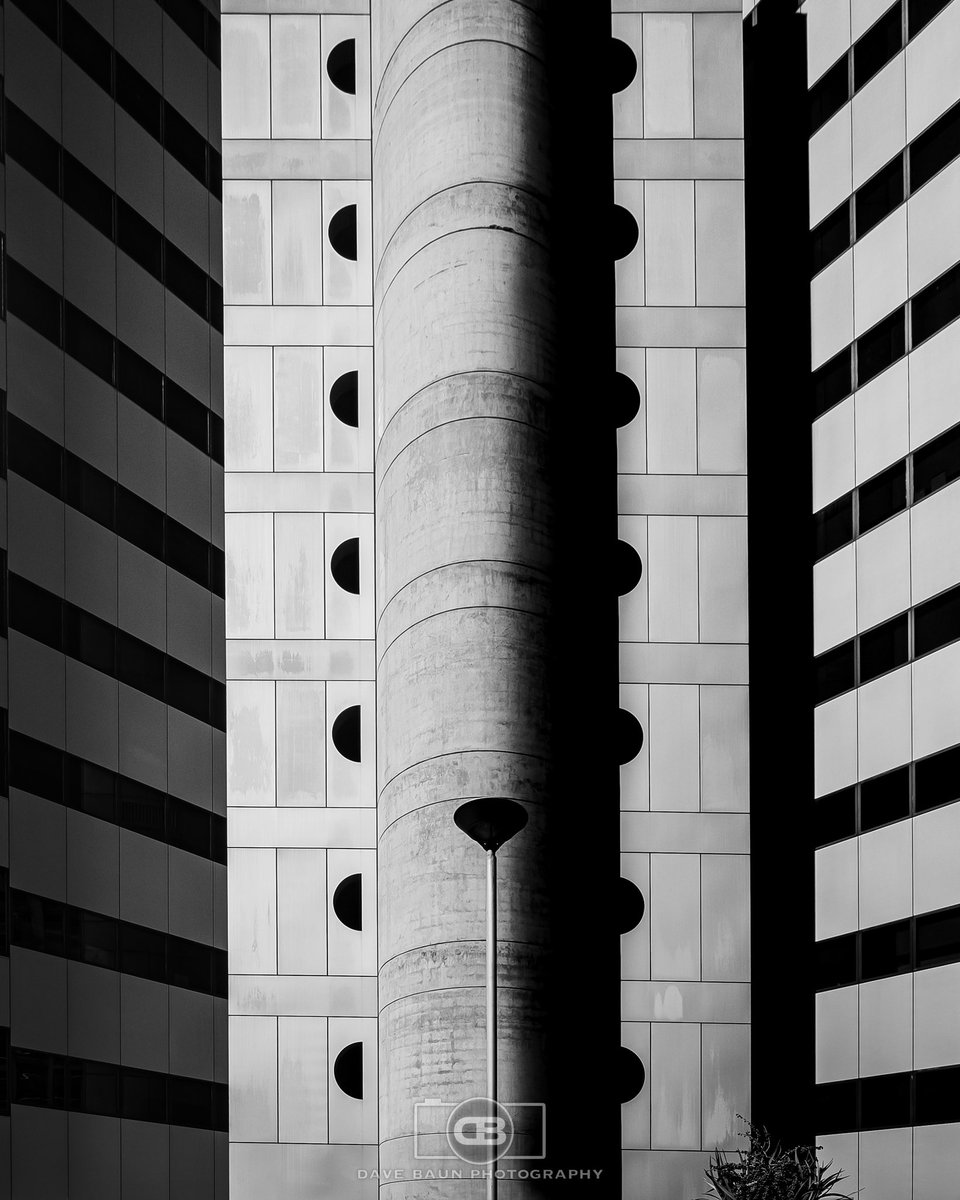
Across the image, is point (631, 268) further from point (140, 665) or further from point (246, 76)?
point (140, 665)

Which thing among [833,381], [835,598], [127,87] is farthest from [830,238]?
[127,87]

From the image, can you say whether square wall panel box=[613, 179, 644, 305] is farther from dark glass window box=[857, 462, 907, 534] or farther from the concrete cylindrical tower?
the concrete cylindrical tower

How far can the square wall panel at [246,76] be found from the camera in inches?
1125

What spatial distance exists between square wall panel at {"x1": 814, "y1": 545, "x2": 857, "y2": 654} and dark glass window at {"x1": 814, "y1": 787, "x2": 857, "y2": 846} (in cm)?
279

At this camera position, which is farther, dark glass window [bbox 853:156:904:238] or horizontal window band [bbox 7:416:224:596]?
horizontal window band [bbox 7:416:224:596]

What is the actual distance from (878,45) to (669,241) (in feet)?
17.4

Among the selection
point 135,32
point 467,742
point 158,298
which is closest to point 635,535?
point 467,742

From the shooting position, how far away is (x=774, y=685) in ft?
89.7

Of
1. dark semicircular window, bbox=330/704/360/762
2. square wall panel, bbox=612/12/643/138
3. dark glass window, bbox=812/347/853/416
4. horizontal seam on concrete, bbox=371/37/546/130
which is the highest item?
square wall panel, bbox=612/12/643/138

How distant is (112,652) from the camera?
30.5 meters

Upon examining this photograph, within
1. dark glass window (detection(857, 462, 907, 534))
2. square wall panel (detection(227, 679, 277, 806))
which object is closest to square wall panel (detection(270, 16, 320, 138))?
square wall panel (detection(227, 679, 277, 806))

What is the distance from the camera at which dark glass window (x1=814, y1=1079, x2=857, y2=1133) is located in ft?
84.4

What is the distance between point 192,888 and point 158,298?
1301cm

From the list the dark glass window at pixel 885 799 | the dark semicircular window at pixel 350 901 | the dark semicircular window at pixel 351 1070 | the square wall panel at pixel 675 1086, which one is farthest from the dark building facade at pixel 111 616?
the dark glass window at pixel 885 799
